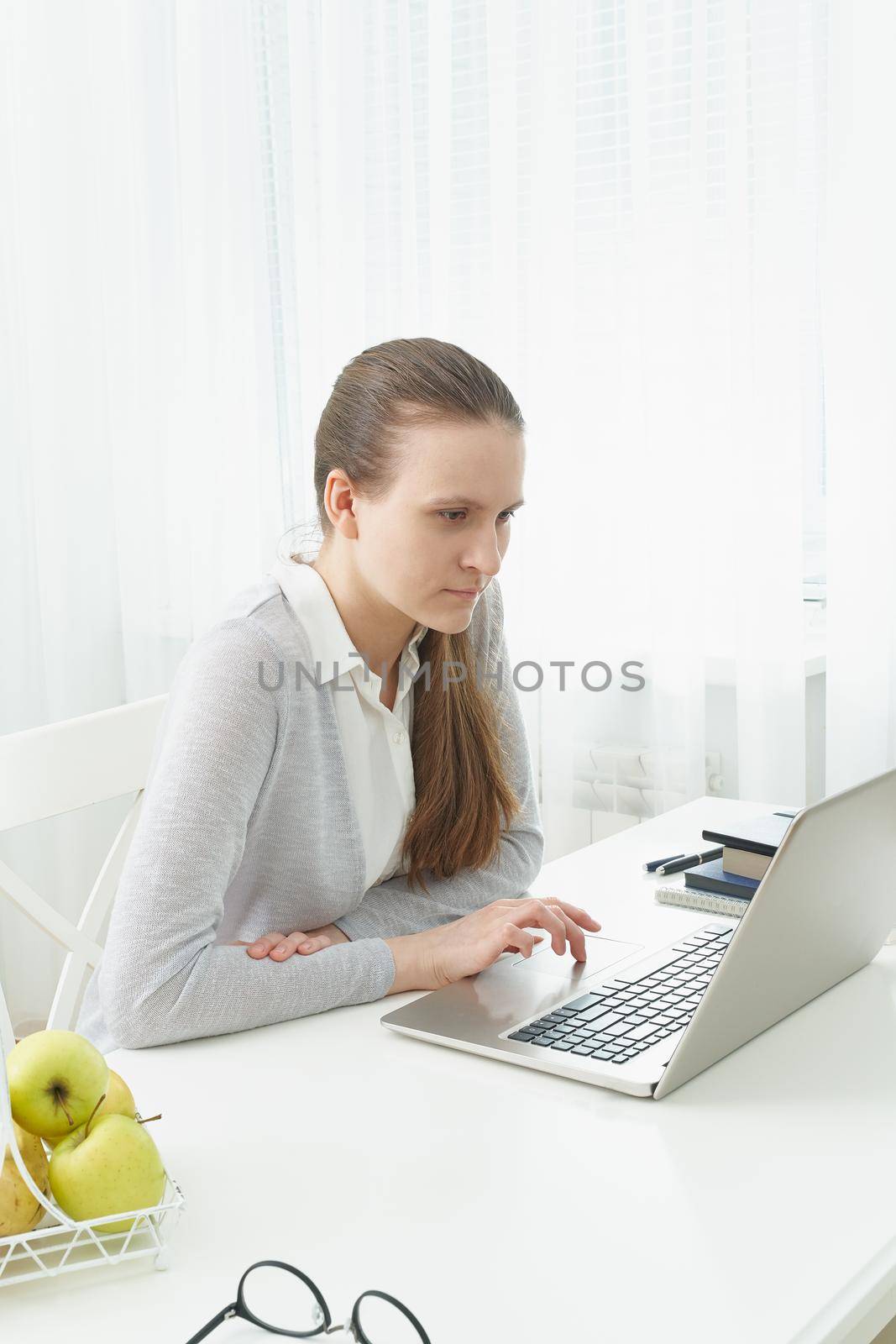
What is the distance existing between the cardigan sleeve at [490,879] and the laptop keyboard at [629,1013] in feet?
0.72

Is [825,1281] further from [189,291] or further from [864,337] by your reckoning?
[189,291]

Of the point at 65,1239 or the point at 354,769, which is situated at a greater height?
the point at 354,769

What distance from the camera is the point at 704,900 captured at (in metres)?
1.35

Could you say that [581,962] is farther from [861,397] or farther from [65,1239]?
[861,397]

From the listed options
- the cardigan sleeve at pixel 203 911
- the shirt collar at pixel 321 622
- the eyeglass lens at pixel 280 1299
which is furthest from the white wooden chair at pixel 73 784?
the eyeglass lens at pixel 280 1299

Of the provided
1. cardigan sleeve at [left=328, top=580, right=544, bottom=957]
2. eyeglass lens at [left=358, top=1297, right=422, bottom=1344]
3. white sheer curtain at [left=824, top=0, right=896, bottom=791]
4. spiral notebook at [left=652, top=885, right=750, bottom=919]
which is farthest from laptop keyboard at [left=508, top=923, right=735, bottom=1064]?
white sheer curtain at [left=824, top=0, right=896, bottom=791]

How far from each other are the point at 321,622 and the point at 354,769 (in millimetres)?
155

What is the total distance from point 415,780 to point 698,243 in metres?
1.19

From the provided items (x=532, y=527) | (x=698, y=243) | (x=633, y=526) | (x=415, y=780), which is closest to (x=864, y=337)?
(x=698, y=243)

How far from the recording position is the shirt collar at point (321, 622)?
1287 millimetres

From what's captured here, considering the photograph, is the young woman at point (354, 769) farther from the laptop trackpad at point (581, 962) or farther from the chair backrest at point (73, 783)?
the chair backrest at point (73, 783)

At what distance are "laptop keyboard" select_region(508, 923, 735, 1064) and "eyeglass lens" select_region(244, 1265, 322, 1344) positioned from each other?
33 cm

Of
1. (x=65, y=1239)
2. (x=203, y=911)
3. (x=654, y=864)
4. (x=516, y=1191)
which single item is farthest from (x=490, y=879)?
(x=65, y=1239)

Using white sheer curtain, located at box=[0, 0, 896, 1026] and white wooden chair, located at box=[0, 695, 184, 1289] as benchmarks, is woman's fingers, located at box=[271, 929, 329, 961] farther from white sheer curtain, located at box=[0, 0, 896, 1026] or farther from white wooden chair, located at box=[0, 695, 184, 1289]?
white sheer curtain, located at box=[0, 0, 896, 1026]
